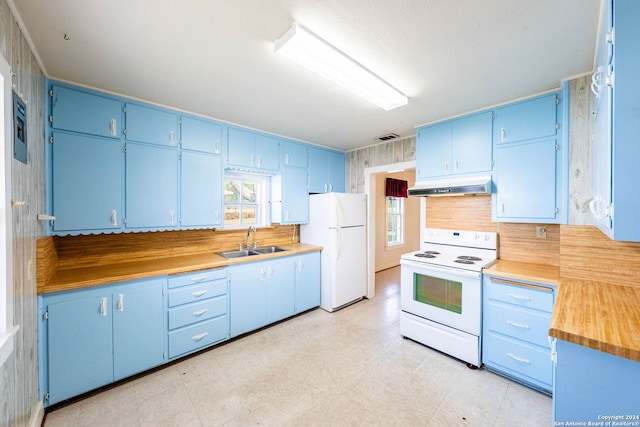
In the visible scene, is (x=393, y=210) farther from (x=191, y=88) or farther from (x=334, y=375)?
(x=191, y=88)

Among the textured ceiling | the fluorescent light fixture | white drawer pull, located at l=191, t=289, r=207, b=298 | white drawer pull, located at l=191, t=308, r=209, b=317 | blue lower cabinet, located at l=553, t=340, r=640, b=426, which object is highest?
the textured ceiling

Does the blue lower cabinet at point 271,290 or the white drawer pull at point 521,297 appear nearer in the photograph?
the white drawer pull at point 521,297

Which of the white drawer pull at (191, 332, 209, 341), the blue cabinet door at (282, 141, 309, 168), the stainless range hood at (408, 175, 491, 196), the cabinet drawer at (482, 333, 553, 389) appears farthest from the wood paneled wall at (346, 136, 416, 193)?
the white drawer pull at (191, 332, 209, 341)

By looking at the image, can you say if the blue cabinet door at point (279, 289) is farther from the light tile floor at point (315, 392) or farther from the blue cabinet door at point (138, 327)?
the blue cabinet door at point (138, 327)

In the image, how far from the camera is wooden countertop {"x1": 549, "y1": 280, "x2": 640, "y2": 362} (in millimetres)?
957

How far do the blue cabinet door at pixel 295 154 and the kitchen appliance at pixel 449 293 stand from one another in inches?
79.1

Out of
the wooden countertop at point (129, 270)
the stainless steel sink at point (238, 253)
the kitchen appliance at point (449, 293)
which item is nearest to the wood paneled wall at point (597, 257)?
the kitchen appliance at point (449, 293)

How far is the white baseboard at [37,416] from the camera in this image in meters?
1.53

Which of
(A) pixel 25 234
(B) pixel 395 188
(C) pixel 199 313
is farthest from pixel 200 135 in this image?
(B) pixel 395 188

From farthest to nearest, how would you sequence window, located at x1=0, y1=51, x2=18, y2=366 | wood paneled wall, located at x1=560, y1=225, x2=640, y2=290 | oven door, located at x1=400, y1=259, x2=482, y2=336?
1. oven door, located at x1=400, y1=259, x2=482, y2=336
2. wood paneled wall, located at x1=560, y1=225, x2=640, y2=290
3. window, located at x1=0, y1=51, x2=18, y2=366

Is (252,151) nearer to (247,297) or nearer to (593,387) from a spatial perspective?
(247,297)

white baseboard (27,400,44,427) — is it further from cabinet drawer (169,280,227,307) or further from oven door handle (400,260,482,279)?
oven door handle (400,260,482,279)

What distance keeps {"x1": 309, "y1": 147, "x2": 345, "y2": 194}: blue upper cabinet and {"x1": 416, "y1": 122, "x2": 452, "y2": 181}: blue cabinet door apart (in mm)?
1463

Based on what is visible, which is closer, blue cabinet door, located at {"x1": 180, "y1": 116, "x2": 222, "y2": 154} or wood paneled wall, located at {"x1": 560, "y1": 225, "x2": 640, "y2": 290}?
wood paneled wall, located at {"x1": 560, "y1": 225, "x2": 640, "y2": 290}
